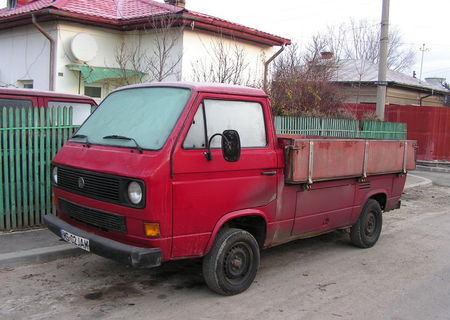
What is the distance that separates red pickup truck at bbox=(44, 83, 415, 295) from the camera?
385cm

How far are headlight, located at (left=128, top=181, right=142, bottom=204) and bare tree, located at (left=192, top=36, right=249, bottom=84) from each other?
8.48m

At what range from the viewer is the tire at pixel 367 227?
249 inches

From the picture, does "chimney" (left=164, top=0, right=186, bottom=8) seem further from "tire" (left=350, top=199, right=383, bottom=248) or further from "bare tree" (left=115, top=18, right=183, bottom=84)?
"tire" (left=350, top=199, right=383, bottom=248)

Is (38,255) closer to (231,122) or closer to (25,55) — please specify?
(231,122)

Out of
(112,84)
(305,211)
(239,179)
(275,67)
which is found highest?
(275,67)

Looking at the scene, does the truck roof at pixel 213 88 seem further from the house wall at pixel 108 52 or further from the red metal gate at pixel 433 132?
the red metal gate at pixel 433 132

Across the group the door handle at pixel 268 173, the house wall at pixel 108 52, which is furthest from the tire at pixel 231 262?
the house wall at pixel 108 52

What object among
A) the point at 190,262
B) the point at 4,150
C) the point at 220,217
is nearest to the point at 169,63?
the point at 4,150

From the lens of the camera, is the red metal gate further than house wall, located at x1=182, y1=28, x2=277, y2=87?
Yes

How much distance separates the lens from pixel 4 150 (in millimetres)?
5914

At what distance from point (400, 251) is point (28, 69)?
12.3 meters

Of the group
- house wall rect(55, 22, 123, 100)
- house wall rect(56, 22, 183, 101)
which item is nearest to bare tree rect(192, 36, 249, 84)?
house wall rect(56, 22, 183, 101)

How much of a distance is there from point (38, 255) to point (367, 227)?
4562mm

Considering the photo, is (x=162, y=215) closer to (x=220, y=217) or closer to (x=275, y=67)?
(x=220, y=217)
